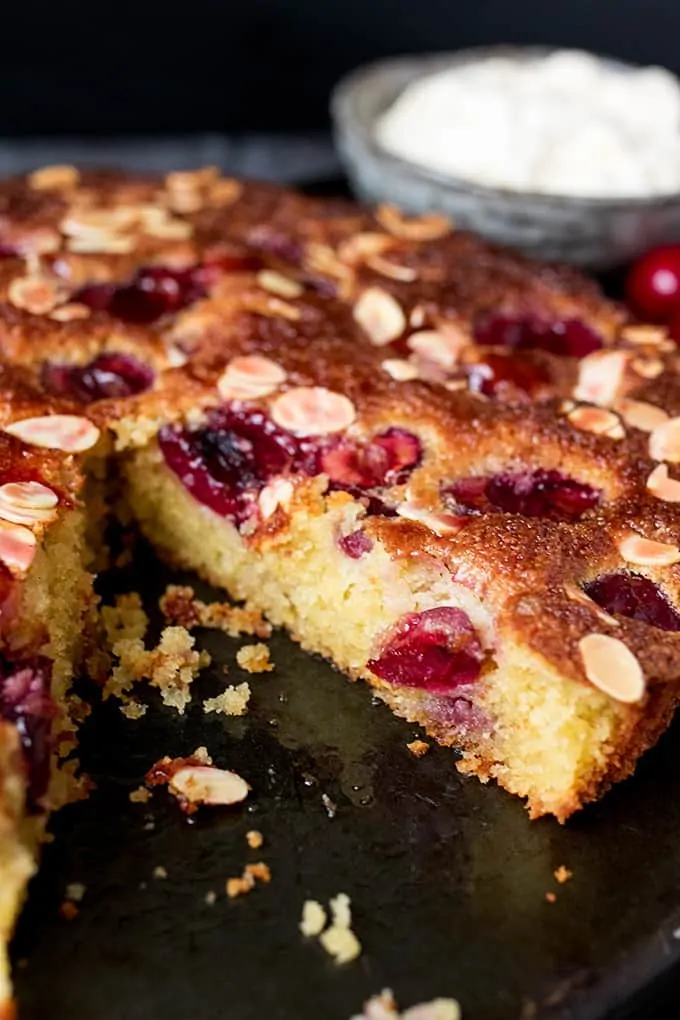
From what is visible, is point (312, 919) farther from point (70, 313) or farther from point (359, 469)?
point (70, 313)

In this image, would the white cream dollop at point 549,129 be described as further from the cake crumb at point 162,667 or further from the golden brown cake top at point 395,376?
the cake crumb at point 162,667

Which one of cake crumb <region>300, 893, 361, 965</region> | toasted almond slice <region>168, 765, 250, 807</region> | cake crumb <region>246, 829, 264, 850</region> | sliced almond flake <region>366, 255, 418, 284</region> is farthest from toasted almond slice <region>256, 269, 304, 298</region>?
cake crumb <region>300, 893, 361, 965</region>

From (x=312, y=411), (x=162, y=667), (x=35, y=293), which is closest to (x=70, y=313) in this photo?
(x=35, y=293)

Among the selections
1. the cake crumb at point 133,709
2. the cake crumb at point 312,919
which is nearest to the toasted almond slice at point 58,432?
the cake crumb at point 133,709

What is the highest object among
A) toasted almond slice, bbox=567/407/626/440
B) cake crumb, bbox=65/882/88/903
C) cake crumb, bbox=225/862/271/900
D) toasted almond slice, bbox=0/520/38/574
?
toasted almond slice, bbox=567/407/626/440

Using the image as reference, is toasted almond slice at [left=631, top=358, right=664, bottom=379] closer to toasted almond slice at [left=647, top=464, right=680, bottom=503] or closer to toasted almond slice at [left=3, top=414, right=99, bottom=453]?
toasted almond slice at [left=647, top=464, right=680, bottom=503]

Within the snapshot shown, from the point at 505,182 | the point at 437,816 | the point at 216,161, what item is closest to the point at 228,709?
the point at 437,816
